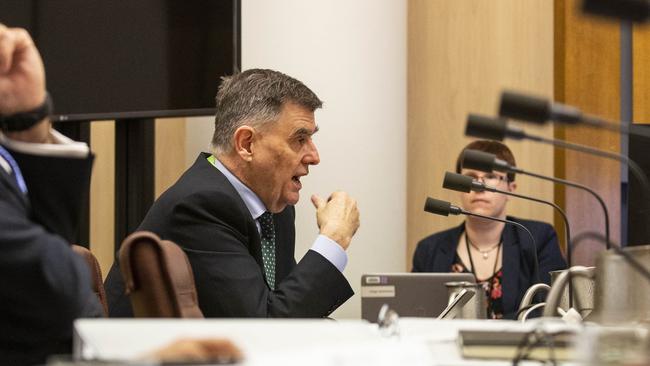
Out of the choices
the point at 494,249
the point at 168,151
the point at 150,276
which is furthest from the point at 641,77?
the point at 150,276

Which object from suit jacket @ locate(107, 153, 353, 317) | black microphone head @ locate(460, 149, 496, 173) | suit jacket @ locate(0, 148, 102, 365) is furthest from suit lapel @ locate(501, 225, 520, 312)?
suit jacket @ locate(0, 148, 102, 365)

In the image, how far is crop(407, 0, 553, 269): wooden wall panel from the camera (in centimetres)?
460

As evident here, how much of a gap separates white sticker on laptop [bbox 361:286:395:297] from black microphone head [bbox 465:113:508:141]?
1078 mm

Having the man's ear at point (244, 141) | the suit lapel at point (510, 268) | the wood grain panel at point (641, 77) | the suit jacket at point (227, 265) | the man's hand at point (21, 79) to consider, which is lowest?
the suit lapel at point (510, 268)

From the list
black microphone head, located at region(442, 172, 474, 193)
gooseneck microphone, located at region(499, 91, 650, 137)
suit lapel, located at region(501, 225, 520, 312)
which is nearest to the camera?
gooseneck microphone, located at region(499, 91, 650, 137)

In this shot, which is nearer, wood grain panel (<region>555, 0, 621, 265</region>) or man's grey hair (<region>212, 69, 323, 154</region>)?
man's grey hair (<region>212, 69, 323, 154</region>)

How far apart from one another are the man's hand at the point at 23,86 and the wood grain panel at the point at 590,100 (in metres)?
3.12

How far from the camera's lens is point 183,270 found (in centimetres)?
188

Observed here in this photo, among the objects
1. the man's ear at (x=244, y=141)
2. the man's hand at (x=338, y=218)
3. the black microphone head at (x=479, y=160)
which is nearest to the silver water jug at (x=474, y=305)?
the man's hand at (x=338, y=218)

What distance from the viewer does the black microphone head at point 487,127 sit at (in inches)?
64.8

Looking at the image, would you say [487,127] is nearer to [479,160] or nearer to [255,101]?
[479,160]

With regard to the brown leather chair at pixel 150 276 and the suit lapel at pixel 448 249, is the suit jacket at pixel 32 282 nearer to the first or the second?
the brown leather chair at pixel 150 276

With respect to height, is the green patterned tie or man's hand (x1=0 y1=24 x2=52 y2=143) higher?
man's hand (x1=0 y1=24 x2=52 y2=143)

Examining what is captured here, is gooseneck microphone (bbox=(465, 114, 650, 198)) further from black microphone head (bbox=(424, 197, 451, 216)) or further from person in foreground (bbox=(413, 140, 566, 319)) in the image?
person in foreground (bbox=(413, 140, 566, 319))
